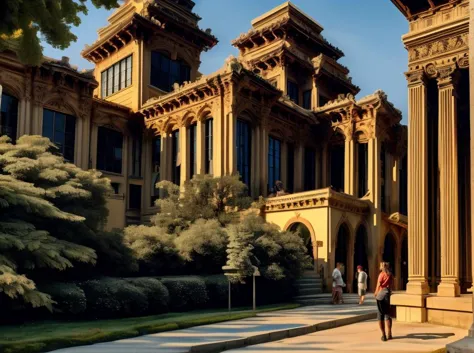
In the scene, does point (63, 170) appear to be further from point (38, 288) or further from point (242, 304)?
point (242, 304)

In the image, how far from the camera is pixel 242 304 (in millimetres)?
23641

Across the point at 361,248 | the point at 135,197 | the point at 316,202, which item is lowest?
the point at 361,248

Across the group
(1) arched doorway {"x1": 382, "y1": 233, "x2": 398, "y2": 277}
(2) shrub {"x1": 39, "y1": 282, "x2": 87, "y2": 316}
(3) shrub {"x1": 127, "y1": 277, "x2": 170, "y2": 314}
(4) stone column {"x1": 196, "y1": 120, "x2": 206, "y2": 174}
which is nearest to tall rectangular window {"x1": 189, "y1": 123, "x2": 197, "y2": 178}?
(4) stone column {"x1": 196, "y1": 120, "x2": 206, "y2": 174}

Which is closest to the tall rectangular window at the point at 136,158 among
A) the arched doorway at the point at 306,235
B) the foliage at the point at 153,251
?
the arched doorway at the point at 306,235

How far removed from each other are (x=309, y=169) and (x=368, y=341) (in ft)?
85.9

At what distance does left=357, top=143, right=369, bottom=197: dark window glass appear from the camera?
3569 centimetres

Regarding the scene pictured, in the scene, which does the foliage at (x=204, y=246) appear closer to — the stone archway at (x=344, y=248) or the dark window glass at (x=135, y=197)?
the stone archway at (x=344, y=248)

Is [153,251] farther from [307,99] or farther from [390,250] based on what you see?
[307,99]

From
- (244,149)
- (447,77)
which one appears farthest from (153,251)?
(447,77)

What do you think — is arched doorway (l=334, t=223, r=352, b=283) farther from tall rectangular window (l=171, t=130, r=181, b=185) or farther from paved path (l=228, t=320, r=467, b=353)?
paved path (l=228, t=320, r=467, b=353)

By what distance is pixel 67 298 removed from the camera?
1678 cm

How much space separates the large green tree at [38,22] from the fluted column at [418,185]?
12386 mm

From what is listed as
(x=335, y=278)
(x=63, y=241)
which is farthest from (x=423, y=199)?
(x=63, y=241)

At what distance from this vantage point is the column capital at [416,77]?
1758cm
